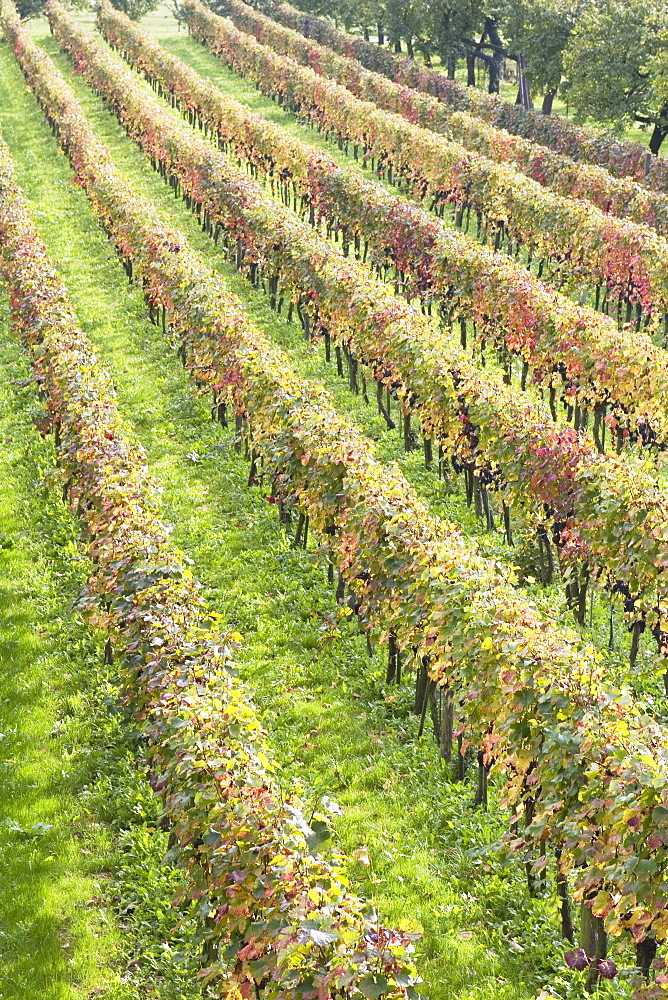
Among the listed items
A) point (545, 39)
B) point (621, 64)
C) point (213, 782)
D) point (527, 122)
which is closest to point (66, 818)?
point (213, 782)

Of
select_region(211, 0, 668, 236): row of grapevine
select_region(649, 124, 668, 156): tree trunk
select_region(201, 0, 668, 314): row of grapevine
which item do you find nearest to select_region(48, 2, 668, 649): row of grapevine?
select_region(201, 0, 668, 314): row of grapevine

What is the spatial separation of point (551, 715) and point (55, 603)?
936cm

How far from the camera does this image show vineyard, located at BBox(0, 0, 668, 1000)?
961 centimetres

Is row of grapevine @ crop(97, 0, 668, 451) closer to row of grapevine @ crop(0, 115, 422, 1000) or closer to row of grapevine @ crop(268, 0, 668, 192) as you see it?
row of grapevine @ crop(0, 115, 422, 1000)

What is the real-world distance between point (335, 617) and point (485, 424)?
14.8 feet

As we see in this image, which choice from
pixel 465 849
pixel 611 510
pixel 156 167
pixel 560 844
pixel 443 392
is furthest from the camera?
pixel 156 167

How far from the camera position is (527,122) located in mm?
45875

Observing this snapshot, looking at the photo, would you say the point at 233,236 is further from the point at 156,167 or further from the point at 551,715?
the point at 551,715

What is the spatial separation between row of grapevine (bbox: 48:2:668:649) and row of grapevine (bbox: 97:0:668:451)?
6.46ft

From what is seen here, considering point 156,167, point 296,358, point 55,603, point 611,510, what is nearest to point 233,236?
point 296,358

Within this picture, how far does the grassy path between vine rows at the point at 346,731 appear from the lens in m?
10.9

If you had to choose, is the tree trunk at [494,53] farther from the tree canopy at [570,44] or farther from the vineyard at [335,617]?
the vineyard at [335,617]

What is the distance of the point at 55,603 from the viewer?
16750 millimetres

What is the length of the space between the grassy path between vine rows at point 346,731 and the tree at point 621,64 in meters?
29.0
